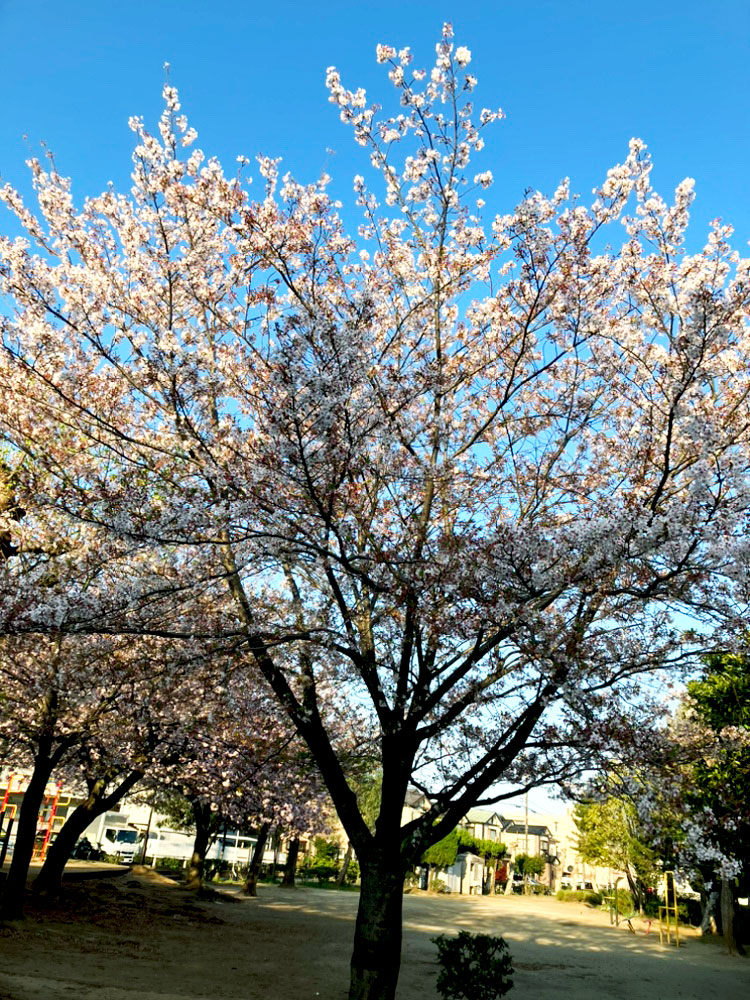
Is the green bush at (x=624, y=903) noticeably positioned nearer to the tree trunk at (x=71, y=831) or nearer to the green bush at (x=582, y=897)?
the green bush at (x=582, y=897)

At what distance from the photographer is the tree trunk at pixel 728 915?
88.6 feet

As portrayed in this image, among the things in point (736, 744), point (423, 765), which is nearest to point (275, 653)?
point (423, 765)

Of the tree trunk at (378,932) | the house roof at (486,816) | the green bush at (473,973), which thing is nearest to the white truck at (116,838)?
the green bush at (473,973)

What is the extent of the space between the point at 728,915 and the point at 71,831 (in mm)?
24231

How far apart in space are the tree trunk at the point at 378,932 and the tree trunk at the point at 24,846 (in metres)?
9.96

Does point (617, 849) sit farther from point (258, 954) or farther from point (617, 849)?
point (258, 954)

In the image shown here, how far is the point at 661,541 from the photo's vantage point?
6.96 meters

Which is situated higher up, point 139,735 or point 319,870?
point 139,735

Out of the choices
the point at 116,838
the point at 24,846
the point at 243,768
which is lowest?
the point at 116,838

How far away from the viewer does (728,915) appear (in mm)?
28234

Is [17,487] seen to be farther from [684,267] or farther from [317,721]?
[684,267]

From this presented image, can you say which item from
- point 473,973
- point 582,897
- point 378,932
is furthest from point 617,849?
point 378,932

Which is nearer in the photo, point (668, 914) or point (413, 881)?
point (668, 914)

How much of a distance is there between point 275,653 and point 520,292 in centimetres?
612
